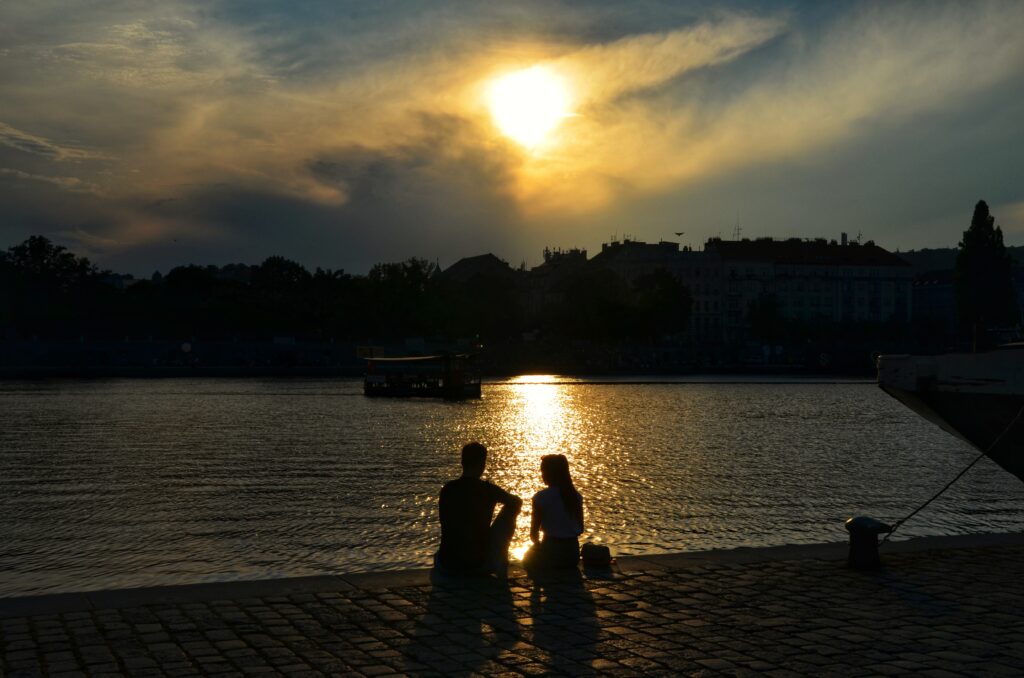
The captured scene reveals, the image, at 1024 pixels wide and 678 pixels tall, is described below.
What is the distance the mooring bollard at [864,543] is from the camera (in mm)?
12250

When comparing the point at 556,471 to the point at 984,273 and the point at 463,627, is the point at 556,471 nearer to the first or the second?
the point at 463,627

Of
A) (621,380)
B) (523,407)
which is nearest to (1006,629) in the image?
(523,407)

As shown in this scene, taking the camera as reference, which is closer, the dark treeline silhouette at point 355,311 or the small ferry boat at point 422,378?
the small ferry boat at point 422,378

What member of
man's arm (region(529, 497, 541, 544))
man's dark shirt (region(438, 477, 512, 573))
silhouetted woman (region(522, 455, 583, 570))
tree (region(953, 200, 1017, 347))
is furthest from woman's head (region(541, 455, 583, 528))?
tree (region(953, 200, 1017, 347))

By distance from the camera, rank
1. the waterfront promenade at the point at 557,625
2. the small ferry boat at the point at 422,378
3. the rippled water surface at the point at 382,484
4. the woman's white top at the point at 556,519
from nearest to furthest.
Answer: the waterfront promenade at the point at 557,625, the woman's white top at the point at 556,519, the rippled water surface at the point at 382,484, the small ferry boat at the point at 422,378

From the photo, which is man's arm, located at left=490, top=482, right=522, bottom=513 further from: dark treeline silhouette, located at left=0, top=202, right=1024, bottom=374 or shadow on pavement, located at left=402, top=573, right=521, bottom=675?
dark treeline silhouette, located at left=0, top=202, right=1024, bottom=374

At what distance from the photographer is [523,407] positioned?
7919 centimetres

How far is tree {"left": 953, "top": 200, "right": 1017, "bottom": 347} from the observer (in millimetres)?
137375

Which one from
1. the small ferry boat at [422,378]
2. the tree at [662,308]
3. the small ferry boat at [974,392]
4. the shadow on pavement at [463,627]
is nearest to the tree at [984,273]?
the tree at [662,308]

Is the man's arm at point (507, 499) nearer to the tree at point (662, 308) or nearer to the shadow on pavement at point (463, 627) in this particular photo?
the shadow on pavement at point (463, 627)

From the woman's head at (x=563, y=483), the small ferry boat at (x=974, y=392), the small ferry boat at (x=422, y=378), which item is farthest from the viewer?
the small ferry boat at (x=422, y=378)

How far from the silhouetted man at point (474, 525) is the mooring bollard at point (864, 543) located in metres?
3.83

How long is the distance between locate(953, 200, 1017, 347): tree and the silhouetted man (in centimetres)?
13702

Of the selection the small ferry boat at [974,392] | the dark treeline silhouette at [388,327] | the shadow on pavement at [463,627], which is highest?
the dark treeline silhouette at [388,327]
